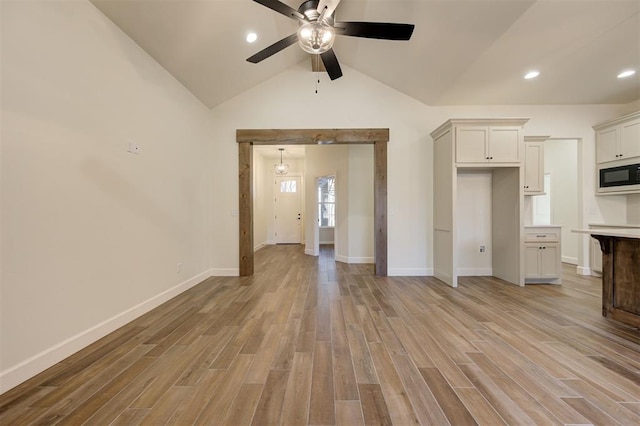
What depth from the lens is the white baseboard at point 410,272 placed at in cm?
439

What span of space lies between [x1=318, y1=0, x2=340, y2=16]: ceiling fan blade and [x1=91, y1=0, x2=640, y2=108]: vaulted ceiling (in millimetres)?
1047

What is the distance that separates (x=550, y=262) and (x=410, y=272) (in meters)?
2.03

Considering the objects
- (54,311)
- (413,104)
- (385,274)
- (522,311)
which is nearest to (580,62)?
(413,104)

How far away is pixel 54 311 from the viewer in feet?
6.11

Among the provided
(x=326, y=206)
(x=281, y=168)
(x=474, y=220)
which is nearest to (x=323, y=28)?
(x=474, y=220)

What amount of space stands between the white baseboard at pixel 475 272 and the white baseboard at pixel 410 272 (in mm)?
535

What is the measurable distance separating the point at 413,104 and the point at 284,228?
237 inches

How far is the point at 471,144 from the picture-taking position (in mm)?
3730

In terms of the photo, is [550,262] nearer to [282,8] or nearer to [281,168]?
[282,8]

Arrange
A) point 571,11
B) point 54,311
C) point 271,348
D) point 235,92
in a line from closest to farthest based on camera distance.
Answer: point 54,311 < point 271,348 < point 571,11 < point 235,92

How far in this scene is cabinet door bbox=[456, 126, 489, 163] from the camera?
12.2 feet

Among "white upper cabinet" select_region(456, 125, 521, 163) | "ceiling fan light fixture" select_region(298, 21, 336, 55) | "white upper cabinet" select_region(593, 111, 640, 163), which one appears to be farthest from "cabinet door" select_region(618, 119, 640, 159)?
"ceiling fan light fixture" select_region(298, 21, 336, 55)

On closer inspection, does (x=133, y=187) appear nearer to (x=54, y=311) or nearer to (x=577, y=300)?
(x=54, y=311)

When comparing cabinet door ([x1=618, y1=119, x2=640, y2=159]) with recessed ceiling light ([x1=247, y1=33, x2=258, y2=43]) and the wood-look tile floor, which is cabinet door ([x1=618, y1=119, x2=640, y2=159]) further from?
recessed ceiling light ([x1=247, y1=33, x2=258, y2=43])
